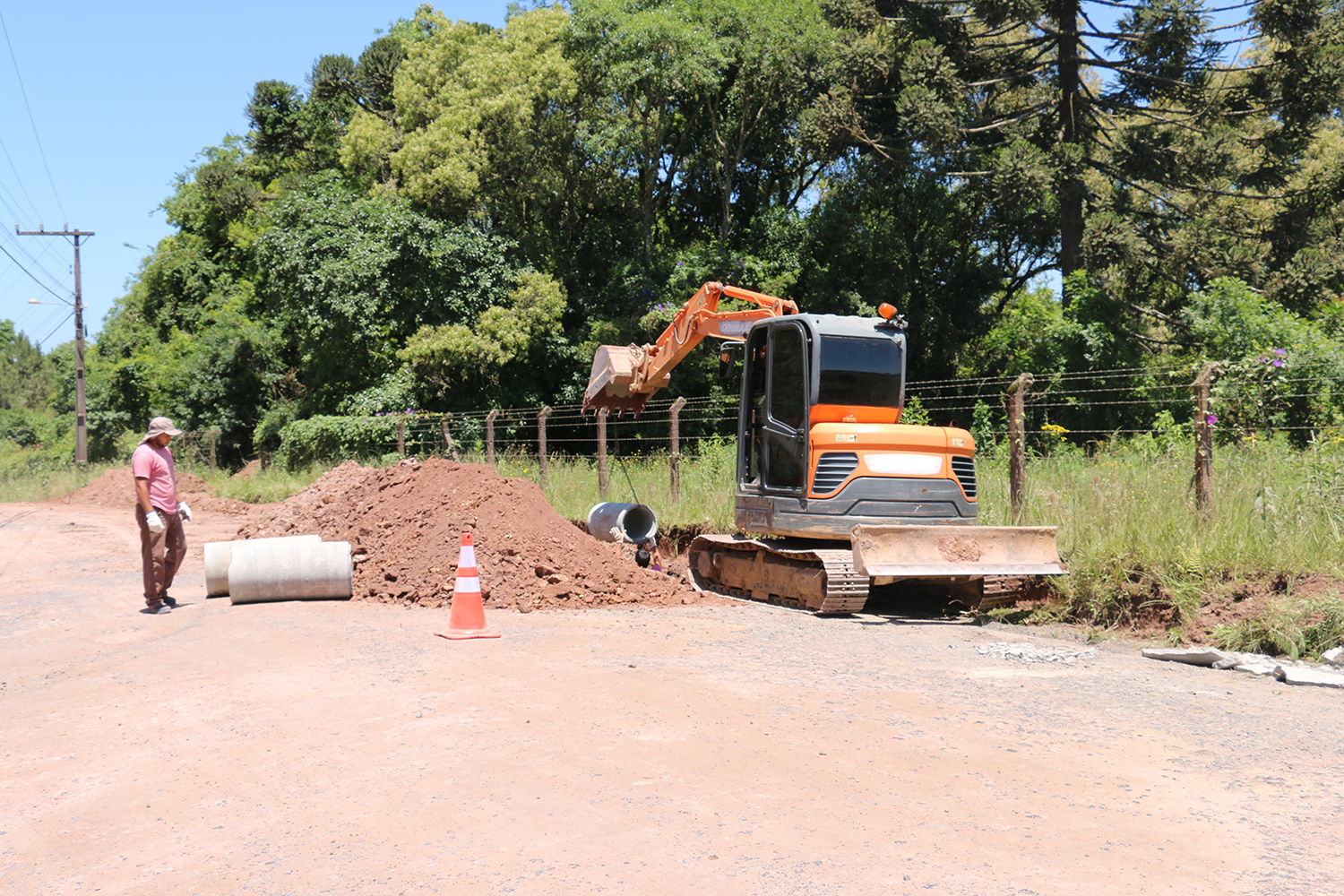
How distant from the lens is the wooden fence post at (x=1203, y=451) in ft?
30.8

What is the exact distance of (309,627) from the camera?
29.5 ft

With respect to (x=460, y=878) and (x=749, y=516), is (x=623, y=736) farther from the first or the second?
(x=749, y=516)

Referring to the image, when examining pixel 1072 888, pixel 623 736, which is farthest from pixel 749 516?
pixel 1072 888

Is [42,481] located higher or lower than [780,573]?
lower

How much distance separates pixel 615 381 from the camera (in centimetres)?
1249

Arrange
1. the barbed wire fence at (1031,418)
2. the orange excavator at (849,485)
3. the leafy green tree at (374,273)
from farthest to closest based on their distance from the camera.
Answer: the leafy green tree at (374,273) < the barbed wire fence at (1031,418) < the orange excavator at (849,485)

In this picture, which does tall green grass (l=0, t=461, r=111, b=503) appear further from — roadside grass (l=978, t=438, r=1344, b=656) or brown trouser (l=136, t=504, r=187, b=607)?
roadside grass (l=978, t=438, r=1344, b=656)

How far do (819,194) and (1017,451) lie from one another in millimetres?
22452

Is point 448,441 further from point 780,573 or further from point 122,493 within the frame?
point 780,573

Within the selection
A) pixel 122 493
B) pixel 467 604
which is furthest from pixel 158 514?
pixel 122 493

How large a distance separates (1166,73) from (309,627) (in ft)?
72.4

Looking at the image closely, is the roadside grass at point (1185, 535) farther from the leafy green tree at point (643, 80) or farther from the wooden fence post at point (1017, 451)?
the leafy green tree at point (643, 80)

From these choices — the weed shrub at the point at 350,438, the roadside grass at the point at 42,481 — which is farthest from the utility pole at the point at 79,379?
the weed shrub at the point at 350,438

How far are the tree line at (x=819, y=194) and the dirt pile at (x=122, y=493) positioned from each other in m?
4.72
